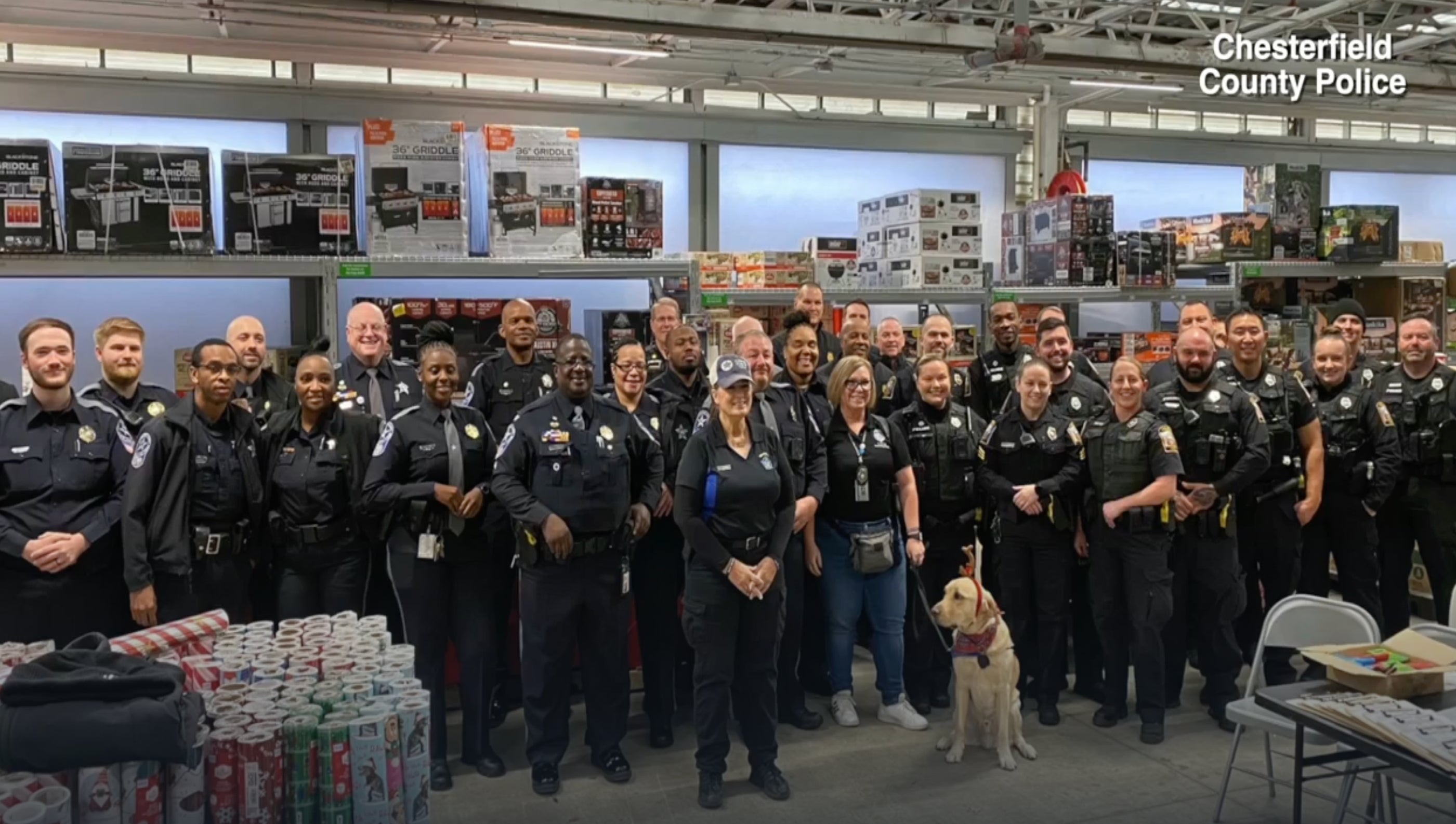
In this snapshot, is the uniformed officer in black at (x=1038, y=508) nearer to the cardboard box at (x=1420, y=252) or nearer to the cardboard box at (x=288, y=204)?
the cardboard box at (x=288, y=204)

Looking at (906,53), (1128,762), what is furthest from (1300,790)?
(906,53)

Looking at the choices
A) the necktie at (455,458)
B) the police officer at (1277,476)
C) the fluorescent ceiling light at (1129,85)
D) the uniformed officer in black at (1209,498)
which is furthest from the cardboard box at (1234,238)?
the necktie at (455,458)

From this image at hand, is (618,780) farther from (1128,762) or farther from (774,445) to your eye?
(1128,762)

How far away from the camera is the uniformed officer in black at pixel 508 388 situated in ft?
19.7

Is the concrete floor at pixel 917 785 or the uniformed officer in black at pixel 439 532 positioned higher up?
the uniformed officer in black at pixel 439 532

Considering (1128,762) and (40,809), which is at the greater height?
(40,809)

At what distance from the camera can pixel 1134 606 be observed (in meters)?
5.65

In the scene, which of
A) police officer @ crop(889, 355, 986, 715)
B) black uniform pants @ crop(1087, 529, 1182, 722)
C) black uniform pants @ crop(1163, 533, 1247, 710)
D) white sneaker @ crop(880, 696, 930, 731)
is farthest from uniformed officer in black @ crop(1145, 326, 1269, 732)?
white sneaker @ crop(880, 696, 930, 731)

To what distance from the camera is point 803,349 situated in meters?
6.01

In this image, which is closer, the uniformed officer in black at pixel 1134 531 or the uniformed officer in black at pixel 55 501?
the uniformed officer in black at pixel 55 501

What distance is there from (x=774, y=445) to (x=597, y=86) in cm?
743

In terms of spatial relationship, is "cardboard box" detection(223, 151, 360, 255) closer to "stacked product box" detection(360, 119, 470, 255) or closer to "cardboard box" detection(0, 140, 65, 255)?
"stacked product box" detection(360, 119, 470, 255)

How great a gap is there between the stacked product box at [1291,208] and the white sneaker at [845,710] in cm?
639

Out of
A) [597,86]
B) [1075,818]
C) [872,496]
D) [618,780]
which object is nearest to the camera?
[1075,818]
